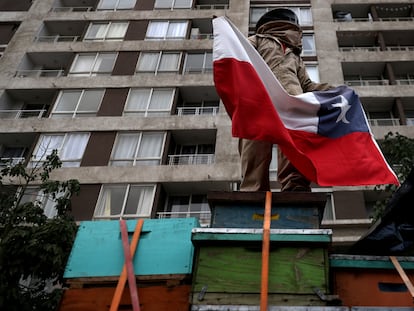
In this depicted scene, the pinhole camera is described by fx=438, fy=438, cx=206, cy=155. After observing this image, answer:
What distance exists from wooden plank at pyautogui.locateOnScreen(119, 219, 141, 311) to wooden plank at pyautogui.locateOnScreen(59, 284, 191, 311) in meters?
0.11

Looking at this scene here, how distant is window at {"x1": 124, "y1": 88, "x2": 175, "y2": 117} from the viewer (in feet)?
68.1

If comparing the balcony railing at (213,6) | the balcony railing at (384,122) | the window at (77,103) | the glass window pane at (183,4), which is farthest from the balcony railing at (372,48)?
the window at (77,103)

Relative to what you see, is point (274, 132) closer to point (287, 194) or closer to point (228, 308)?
point (287, 194)

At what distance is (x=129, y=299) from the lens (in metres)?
3.42

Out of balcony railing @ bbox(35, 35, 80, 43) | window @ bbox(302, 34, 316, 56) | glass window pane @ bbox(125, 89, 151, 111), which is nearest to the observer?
glass window pane @ bbox(125, 89, 151, 111)

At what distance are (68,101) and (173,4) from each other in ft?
29.6

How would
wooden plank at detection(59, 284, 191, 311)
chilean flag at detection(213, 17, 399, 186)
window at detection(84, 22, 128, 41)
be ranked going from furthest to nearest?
window at detection(84, 22, 128, 41) → chilean flag at detection(213, 17, 399, 186) → wooden plank at detection(59, 284, 191, 311)

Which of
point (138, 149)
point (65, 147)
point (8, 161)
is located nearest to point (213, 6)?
point (138, 149)

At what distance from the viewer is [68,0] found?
2758cm

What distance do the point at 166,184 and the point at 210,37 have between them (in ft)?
34.0

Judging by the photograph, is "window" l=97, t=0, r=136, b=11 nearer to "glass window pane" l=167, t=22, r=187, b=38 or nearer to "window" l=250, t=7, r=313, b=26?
"glass window pane" l=167, t=22, r=187, b=38

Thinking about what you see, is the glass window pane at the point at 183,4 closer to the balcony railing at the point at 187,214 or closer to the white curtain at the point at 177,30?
the white curtain at the point at 177,30

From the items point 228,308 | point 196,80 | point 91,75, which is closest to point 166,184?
point 196,80

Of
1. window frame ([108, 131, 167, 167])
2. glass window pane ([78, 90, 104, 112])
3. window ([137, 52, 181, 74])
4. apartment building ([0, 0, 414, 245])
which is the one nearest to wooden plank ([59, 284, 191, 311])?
apartment building ([0, 0, 414, 245])
